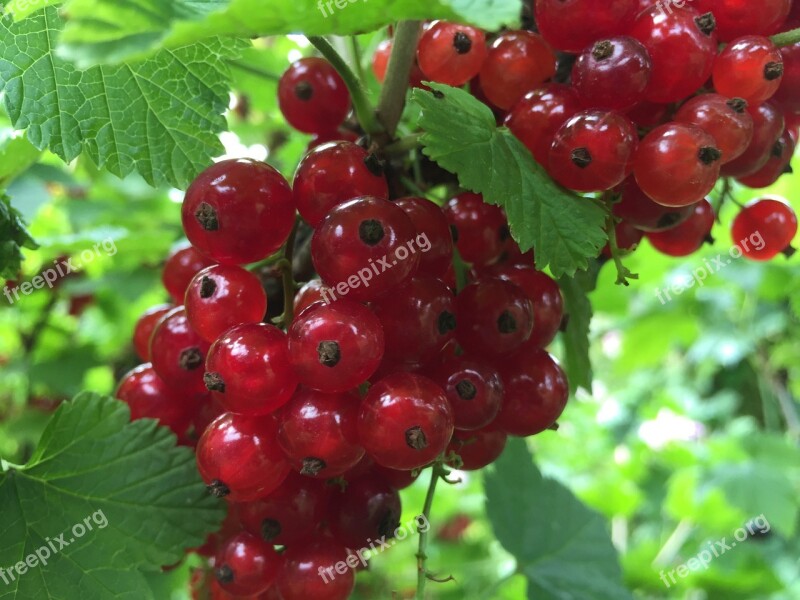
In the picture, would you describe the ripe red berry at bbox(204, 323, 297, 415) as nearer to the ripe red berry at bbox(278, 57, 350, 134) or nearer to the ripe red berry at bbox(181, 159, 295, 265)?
the ripe red berry at bbox(181, 159, 295, 265)

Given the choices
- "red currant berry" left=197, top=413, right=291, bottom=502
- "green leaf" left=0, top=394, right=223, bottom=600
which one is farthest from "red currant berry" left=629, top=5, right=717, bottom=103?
"green leaf" left=0, top=394, right=223, bottom=600

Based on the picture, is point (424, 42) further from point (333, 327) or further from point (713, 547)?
point (713, 547)

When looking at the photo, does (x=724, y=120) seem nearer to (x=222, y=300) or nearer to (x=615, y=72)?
(x=615, y=72)

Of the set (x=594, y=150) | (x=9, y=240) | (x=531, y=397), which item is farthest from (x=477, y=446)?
(x=9, y=240)

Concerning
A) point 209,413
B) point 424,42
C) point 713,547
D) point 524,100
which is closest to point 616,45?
point 524,100

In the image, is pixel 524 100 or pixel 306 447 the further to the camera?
pixel 524 100

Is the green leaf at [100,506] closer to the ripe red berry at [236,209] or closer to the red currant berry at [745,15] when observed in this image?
the ripe red berry at [236,209]

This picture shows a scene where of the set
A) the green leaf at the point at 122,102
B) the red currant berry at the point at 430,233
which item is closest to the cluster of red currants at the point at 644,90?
the red currant berry at the point at 430,233

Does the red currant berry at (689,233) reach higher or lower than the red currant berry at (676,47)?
lower
